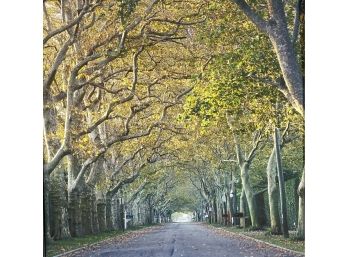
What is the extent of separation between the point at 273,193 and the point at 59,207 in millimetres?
3231

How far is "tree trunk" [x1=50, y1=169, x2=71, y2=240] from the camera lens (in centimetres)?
1055

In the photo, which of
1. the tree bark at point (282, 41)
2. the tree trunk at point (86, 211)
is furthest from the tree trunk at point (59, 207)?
the tree bark at point (282, 41)

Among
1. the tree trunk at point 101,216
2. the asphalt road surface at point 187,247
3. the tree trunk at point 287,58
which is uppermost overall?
the tree trunk at point 287,58

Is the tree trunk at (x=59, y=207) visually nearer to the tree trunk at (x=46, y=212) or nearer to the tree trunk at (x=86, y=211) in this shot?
the tree trunk at (x=46, y=212)

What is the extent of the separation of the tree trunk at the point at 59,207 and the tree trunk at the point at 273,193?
308cm

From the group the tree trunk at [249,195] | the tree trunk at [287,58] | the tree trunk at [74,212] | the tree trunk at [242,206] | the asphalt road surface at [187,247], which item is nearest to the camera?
the tree trunk at [287,58]

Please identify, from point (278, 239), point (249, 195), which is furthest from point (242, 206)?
point (278, 239)

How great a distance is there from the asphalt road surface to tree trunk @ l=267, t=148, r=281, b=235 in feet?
1.56

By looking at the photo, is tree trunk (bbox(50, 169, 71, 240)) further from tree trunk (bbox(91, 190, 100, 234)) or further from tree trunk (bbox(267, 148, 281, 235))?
tree trunk (bbox(267, 148, 281, 235))

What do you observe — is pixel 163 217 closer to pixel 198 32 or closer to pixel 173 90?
pixel 173 90

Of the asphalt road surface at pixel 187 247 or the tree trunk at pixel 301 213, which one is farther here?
the asphalt road surface at pixel 187 247

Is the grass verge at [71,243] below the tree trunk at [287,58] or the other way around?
below

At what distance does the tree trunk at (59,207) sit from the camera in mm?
10555
